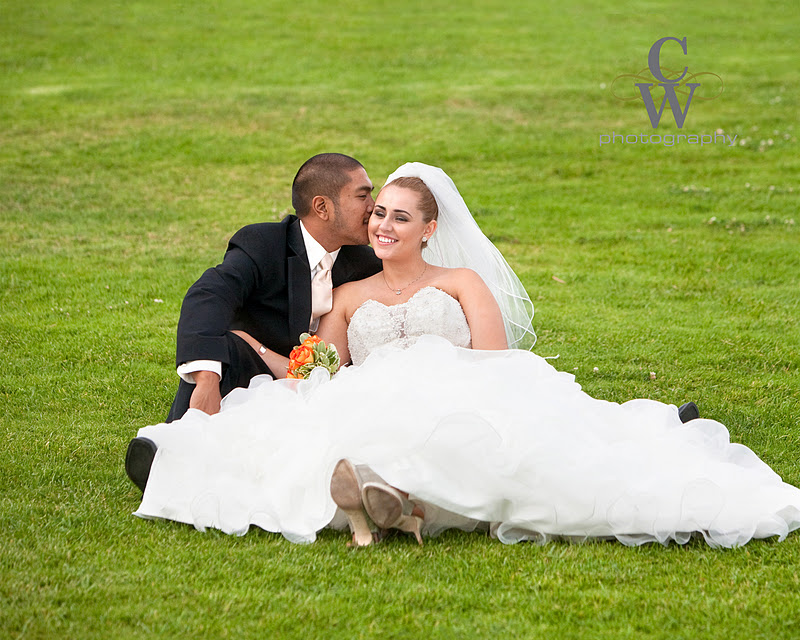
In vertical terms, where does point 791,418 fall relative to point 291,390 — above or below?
below

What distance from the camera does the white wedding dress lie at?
4512 millimetres

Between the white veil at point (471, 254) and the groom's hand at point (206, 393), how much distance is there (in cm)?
174

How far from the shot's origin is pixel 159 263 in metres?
11.3

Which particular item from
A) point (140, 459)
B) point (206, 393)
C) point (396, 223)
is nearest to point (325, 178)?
point (396, 223)

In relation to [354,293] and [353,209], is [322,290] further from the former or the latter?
[353,209]

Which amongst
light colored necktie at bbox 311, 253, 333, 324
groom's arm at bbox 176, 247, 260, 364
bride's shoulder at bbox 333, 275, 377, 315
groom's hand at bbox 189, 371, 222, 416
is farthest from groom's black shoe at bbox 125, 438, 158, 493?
bride's shoulder at bbox 333, 275, 377, 315

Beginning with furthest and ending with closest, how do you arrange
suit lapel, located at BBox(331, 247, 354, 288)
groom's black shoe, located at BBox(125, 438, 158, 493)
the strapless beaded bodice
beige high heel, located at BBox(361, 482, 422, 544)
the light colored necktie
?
1. suit lapel, located at BBox(331, 247, 354, 288)
2. the light colored necktie
3. the strapless beaded bodice
4. groom's black shoe, located at BBox(125, 438, 158, 493)
5. beige high heel, located at BBox(361, 482, 422, 544)

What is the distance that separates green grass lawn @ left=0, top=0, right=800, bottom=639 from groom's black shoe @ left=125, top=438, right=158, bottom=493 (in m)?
0.21

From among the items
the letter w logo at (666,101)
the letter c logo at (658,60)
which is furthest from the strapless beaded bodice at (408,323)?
the letter c logo at (658,60)

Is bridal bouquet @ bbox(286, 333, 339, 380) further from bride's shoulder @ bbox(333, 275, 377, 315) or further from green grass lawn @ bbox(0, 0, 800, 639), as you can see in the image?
green grass lawn @ bbox(0, 0, 800, 639)

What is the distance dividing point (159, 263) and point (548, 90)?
10017mm

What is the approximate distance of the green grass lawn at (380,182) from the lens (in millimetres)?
4109

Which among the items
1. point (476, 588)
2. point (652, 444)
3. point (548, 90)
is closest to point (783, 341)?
point (652, 444)

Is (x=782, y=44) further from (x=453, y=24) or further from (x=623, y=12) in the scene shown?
(x=453, y=24)
